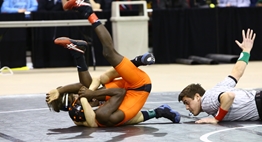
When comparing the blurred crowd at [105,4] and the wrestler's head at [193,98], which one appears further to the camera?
the blurred crowd at [105,4]

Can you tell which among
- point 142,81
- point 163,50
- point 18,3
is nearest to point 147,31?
point 163,50

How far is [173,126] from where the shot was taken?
6223 mm

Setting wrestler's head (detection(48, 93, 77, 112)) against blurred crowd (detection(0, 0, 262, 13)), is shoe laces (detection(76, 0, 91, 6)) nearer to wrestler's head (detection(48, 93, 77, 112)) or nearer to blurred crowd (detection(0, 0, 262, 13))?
wrestler's head (detection(48, 93, 77, 112))

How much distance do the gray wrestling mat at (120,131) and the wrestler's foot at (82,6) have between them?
121 centimetres

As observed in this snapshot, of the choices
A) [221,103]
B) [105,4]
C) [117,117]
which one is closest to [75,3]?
[117,117]

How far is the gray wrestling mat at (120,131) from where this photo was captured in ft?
18.2

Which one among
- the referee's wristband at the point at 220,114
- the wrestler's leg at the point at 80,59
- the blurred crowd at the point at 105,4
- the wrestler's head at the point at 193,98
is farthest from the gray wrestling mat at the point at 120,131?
the blurred crowd at the point at 105,4

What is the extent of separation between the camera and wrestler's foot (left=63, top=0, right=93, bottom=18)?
23.1 feet

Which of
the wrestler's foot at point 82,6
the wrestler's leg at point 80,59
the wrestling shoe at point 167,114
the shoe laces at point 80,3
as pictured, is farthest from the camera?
the shoe laces at point 80,3

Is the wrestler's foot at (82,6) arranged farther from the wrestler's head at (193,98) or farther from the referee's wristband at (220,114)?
the referee's wristband at (220,114)

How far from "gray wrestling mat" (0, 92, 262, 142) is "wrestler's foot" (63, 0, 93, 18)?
121cm

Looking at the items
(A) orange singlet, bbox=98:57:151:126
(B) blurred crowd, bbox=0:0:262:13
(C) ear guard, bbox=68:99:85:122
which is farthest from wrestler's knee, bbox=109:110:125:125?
(B) blurred crowd, bbox=0:0:262:13

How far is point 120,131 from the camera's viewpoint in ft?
19.5

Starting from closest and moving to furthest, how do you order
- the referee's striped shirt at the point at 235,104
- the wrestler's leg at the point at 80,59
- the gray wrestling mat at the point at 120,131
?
the gray wrestling mat at the point at 120,131 < the referee's striped shirt at the point at 235,104 < the wrestler's leg at the point at 80,59
